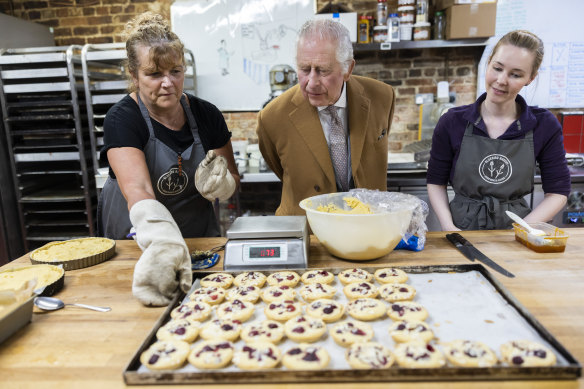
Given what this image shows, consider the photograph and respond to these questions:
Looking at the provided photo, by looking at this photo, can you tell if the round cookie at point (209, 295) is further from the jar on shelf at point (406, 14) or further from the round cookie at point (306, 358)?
the jar on shelf at point (406, 14)

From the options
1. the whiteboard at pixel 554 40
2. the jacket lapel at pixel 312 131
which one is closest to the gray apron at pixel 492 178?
the jacket lapel at pixel 312 131

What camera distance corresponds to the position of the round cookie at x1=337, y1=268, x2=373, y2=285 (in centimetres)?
130

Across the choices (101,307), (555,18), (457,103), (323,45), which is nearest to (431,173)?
(323,45)

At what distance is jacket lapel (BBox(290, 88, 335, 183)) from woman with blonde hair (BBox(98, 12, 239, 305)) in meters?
0.42

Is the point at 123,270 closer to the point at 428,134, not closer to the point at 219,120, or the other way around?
the point at 219,120

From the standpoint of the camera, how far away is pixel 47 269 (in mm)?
Result: 1391

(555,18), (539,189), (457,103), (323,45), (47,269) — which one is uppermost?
(555,18)

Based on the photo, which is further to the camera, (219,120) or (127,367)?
(219,120)

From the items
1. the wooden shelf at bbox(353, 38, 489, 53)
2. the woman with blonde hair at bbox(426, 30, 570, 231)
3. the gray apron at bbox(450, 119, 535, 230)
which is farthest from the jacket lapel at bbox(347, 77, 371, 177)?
the wooden shelf at bbox(353, 38, 489, 53)

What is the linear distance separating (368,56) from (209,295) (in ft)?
11.5

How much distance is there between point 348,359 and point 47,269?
3.63 ft

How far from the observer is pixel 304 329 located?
1.04m

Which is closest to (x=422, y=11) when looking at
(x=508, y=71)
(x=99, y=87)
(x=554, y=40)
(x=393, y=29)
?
(x=393, y=29)

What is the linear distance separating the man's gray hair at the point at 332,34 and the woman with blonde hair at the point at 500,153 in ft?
2.40
